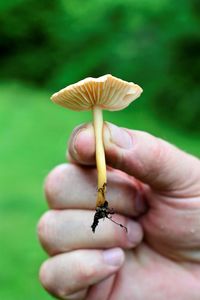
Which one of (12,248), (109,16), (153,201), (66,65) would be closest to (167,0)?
(109,16)

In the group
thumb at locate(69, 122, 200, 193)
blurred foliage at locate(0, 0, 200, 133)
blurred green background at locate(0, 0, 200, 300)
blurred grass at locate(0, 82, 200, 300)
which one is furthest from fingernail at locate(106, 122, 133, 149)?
blurred foliage at locate(0, 0, 200, 133)

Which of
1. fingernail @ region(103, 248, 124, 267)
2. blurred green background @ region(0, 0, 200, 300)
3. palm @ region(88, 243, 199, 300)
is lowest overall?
palm @ region(88, 243, 199, 300)

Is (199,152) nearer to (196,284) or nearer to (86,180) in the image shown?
(196,284)

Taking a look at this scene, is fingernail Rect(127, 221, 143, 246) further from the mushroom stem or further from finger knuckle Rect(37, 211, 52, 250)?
the mushroom stem

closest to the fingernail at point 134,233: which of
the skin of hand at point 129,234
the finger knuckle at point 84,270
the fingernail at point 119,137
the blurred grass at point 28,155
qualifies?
the skin of hand at point 129,234

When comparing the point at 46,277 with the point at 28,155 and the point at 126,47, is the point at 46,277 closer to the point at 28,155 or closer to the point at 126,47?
the point at 28,155

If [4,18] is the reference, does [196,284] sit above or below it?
below

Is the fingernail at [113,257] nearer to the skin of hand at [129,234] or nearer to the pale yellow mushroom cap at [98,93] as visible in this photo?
the skin of hand at [129,234]
